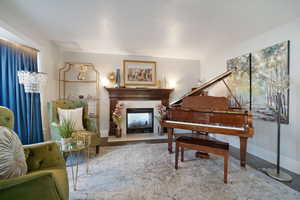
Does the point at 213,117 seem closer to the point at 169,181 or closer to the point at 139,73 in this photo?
the point at 169,181

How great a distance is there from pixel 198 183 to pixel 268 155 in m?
1.85

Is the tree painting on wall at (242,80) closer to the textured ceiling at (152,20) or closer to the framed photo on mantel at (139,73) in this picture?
the textured ceiling at (152,20)

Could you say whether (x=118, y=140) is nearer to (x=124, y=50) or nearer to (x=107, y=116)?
(x=107, y=116)

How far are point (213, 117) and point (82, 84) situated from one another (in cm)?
377

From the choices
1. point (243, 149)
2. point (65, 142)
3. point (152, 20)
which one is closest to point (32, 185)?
point (65, 142)

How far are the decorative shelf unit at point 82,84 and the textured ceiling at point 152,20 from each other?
74 centimetres

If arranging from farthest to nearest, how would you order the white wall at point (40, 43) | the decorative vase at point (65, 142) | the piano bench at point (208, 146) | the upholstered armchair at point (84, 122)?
1. the upholstered armchair at point (84, 122)
2. the white wall at point (40, 43)
3. the piano bench at point (208, 146)
4. the decorative vase at point (65, 142)

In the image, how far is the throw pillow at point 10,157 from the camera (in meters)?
1.00

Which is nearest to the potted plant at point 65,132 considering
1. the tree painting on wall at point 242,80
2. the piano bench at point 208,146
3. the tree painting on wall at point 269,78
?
the piano bench at point 208,146

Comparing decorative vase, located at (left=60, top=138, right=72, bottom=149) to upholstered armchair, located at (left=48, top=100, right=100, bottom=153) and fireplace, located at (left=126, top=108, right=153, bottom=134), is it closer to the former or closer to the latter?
upholstered armchair, located at (left=48, top=100, right=100, bottom=153)

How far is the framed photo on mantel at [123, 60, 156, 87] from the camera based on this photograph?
4.40 meters

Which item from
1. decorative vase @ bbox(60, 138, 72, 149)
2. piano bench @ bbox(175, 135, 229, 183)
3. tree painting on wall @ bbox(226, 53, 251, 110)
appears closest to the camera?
decorative vase @ bbox(60, 138, 72, 149)

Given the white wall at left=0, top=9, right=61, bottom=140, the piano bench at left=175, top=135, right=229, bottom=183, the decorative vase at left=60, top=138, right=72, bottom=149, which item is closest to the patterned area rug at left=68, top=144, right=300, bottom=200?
the piano bench at left=175, top=135, right=229, bottom=183

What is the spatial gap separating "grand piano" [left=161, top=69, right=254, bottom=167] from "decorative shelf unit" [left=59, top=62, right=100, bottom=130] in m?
2.42
